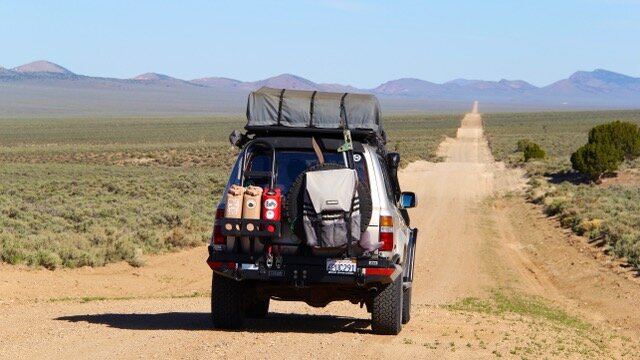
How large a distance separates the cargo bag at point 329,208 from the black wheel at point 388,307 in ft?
3.41

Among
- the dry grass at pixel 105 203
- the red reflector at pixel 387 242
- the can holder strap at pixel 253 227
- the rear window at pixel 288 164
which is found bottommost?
the dry grass at pixel 105 203

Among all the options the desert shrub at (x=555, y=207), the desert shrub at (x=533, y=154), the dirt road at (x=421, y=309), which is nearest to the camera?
the dirt road at (x=421, y=309)

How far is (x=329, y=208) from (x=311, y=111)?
1330 mm

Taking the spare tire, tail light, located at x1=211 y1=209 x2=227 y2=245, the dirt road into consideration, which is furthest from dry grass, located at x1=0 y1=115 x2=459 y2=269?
the spare tire

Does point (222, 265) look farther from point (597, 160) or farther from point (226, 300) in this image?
point (597, 160)

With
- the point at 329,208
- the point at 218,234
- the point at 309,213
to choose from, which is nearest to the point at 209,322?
the point at 218,234

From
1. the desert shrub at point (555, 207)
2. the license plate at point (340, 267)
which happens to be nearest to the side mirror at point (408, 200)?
the license plate at point (340, 267)

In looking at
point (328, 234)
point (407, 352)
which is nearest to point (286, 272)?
point (328, 234)

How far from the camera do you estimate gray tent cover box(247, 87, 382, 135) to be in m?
10.5

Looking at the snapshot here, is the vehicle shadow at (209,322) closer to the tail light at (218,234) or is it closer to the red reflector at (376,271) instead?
the tail light at (218,234)

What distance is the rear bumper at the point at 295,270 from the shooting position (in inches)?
385

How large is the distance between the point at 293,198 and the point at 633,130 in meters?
44.0

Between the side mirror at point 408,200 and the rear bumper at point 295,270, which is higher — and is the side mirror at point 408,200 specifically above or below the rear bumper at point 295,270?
above

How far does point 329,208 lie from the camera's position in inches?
375
